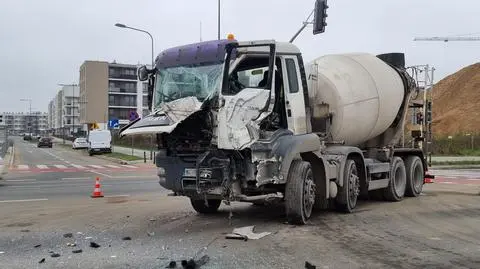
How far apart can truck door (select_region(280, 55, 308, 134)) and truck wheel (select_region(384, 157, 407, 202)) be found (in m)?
4.80

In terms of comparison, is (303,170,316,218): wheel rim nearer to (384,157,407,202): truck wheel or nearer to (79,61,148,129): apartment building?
(384,157,407,202): truck wheel

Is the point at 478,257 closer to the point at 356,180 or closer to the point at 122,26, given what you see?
the point at 356,180

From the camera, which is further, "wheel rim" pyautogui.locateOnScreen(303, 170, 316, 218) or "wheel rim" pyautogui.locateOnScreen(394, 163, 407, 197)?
"wheel rim" pyautogui.locateOnScreen(394, 163, 407, 197)

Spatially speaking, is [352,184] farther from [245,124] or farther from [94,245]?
[94,245]

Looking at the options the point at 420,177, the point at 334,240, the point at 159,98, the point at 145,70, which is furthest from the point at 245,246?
the point at 420,177

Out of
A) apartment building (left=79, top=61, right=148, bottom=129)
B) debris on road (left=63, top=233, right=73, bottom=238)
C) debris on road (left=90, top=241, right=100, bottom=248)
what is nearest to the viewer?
debris on road (left=90, top=241, right=100, bottom=248)

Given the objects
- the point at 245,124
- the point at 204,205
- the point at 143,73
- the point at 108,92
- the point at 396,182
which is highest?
the point at 108,92

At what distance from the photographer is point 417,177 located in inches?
608

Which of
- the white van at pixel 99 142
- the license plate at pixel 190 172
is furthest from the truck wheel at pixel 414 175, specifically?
the white van at pixel 99 142

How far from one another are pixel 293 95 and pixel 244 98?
1090 mm

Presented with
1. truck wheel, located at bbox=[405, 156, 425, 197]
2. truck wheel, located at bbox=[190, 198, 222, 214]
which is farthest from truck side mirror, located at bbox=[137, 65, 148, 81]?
truck wheel, located at bbox=[405, 156, 425, 197]

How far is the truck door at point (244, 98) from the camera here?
9.17 metres

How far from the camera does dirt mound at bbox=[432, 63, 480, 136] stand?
70.0m

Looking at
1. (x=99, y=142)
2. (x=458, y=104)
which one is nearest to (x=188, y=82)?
(x=99, y=142)
